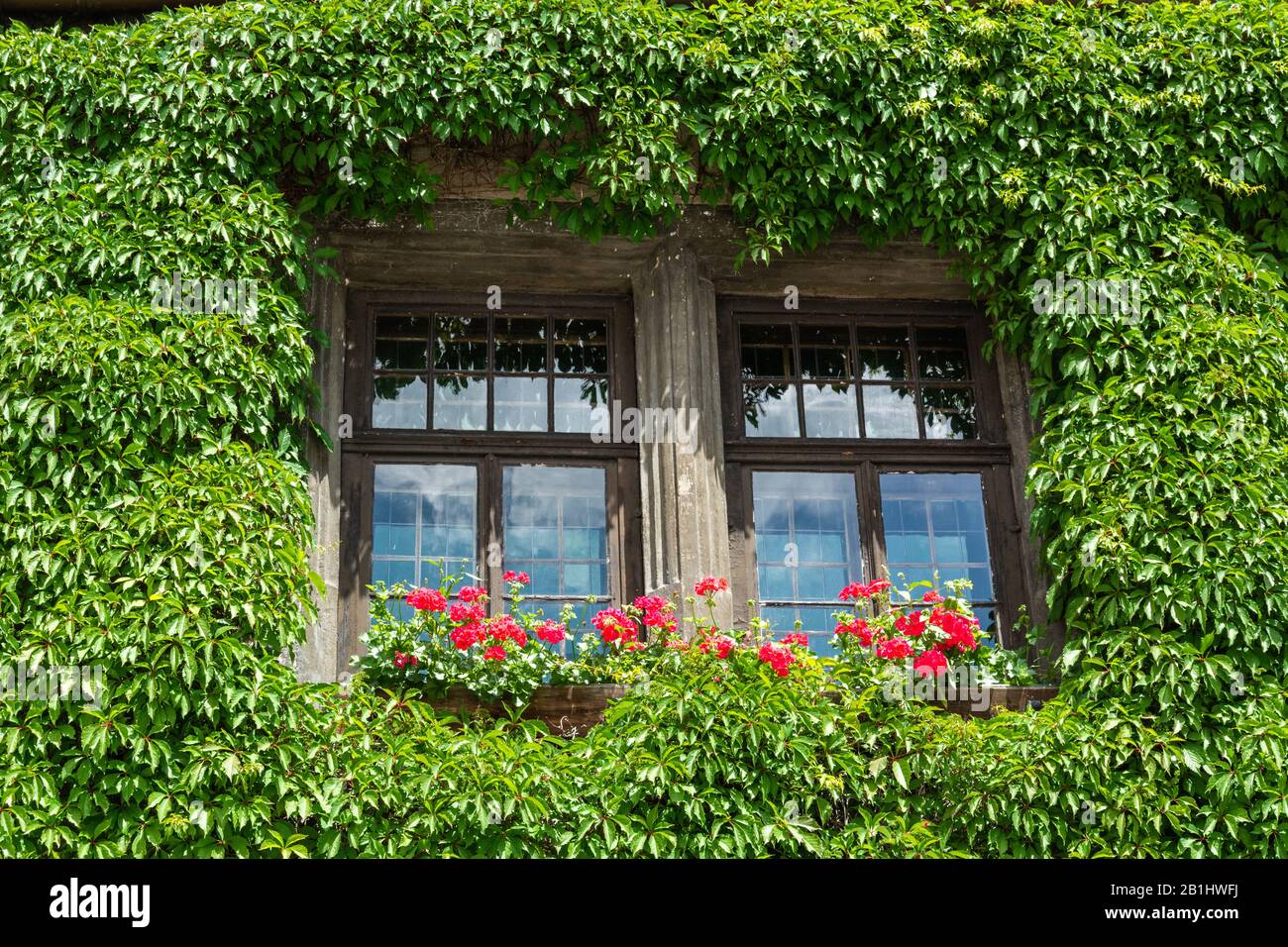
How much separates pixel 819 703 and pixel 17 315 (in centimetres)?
371

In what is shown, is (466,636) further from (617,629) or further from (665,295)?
(665,295)

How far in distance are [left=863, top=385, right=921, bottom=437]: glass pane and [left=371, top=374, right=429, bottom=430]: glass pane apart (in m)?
2.15

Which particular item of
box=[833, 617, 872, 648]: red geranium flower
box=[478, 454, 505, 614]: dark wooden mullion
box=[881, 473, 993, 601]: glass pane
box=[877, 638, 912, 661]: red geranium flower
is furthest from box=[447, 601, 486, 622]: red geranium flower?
box=[881, 473, 993, 601]: glass pane

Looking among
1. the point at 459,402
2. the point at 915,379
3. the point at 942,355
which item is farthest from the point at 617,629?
the point at 942,355

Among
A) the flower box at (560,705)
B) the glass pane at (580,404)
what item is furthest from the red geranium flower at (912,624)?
the glass pane at (580,404)

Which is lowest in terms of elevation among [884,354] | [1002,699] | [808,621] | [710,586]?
[1002,699]

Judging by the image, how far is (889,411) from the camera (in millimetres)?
8484

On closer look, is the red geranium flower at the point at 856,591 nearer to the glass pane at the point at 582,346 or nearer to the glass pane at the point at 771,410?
the glass pane at the point at 771,410

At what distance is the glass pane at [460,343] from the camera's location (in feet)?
27.5

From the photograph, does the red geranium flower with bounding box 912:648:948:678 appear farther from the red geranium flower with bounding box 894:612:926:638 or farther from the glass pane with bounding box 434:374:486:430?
the glass pane with bounding box 434:374:486:430

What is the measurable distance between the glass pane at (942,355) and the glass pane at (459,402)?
7.13 feet

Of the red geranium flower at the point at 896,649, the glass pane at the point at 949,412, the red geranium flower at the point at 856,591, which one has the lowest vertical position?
the red geranium flower at the point at 896,649

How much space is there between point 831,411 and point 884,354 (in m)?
0.45

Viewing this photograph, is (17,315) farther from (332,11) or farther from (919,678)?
(919,678)
